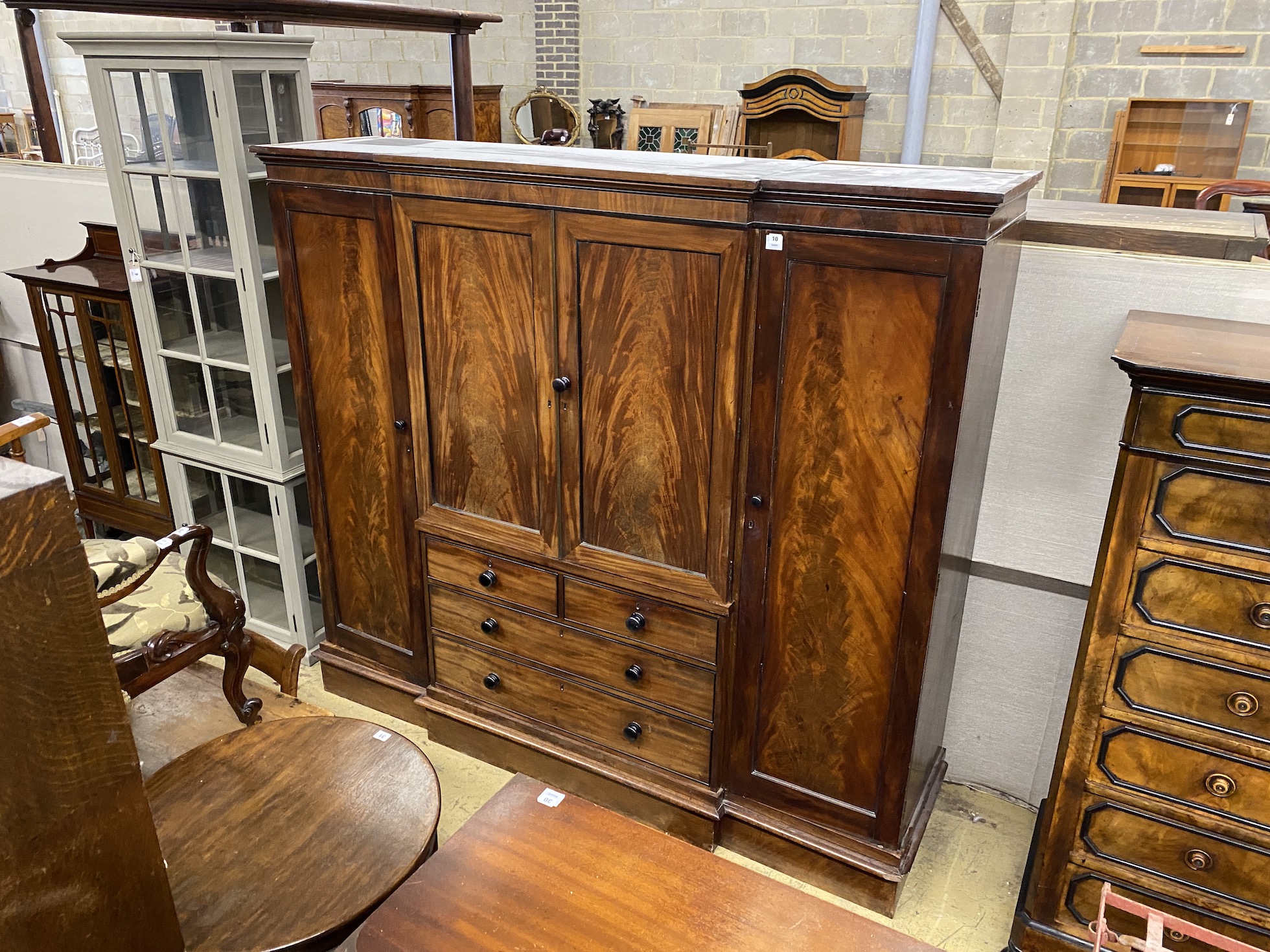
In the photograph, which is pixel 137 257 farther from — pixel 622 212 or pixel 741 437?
pixel 741 437

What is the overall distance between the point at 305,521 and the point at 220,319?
2.31 ft

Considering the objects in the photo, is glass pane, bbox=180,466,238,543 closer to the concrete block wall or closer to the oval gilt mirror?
the oval gilt mirror

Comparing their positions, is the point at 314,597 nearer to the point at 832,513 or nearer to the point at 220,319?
the point at 220,319

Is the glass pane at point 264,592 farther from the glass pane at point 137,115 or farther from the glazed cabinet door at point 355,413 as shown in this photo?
the glass pane at point 137,115

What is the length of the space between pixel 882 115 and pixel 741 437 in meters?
4.69

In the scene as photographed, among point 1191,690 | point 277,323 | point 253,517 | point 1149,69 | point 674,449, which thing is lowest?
point 253,517

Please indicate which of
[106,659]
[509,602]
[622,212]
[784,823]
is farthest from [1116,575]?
[106,659]

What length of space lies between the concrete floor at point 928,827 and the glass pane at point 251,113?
1.66 meters

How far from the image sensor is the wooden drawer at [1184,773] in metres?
1.69

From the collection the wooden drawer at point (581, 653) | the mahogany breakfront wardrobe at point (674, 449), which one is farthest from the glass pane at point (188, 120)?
the wooden drawer at point (581, 653)

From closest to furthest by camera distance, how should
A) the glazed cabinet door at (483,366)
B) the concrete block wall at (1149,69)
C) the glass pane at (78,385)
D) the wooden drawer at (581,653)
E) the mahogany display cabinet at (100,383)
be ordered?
the glazed cabinet door at (483,366), the wooden drawer at (581,653), the mahogany display cabinet at (100,383), the glass pane at (78,385), the concrete block wall at (1149,69)

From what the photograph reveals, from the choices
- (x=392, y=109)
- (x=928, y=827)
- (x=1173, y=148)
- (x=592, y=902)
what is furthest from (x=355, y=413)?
(x=1173, y=148)

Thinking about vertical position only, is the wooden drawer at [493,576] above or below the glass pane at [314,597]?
above

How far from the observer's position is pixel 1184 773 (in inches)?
68.7
